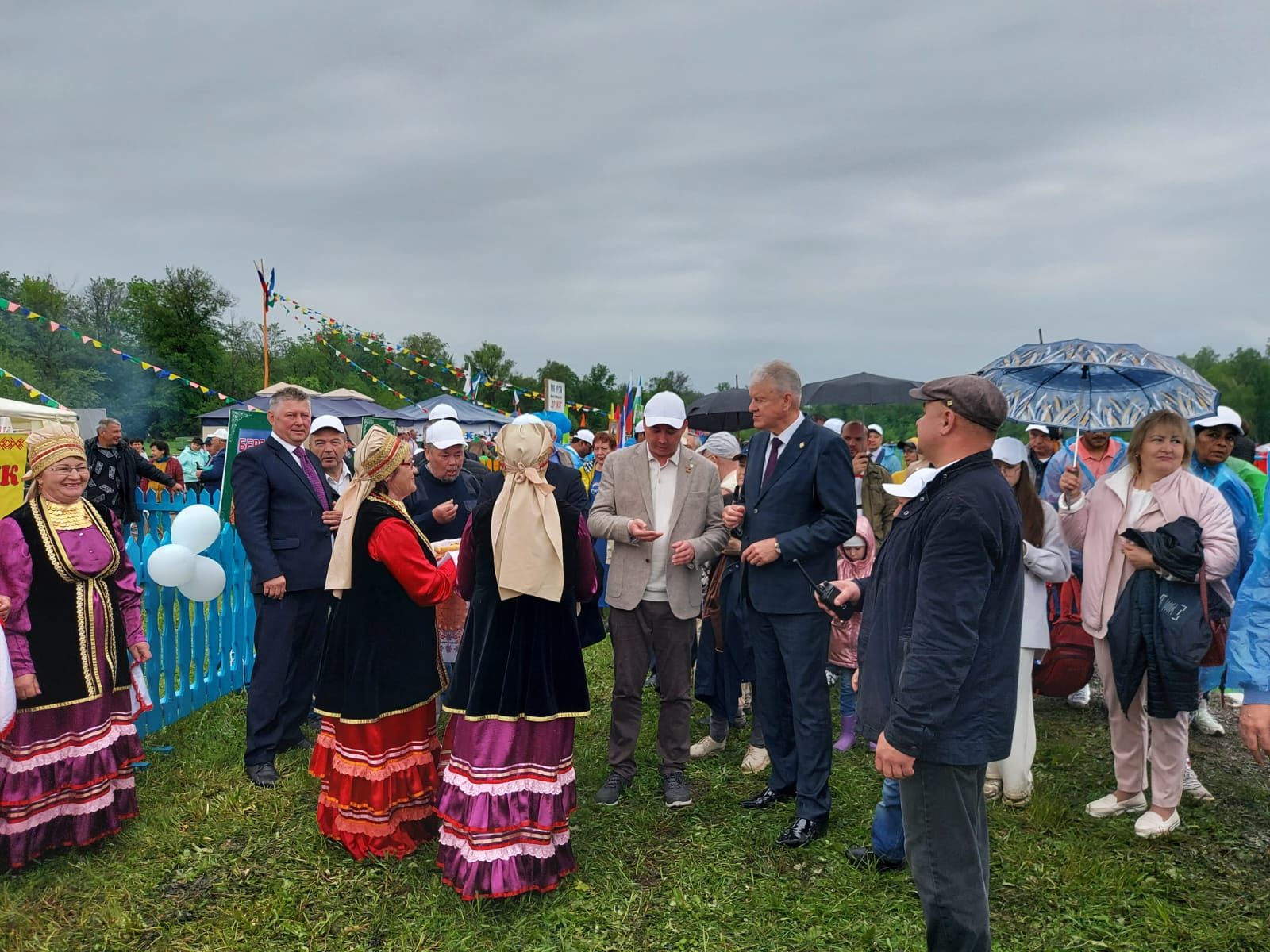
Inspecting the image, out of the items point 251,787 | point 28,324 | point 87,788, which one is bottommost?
point 251,787

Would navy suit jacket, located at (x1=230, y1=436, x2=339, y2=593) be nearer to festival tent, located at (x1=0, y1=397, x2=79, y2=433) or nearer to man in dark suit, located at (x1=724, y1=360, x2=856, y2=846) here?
man in dark suit, located at (x1=724, y1=360, x2=856, y2=846)

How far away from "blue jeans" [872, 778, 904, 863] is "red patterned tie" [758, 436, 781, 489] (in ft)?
4.82

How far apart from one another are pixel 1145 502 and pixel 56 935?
503 cm

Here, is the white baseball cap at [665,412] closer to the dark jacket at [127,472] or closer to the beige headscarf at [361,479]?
the beige headscarf at [361,479]

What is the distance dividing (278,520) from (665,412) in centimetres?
231

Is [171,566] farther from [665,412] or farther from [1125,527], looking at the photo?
[1125,527]

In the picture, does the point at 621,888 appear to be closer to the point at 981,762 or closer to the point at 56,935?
the point at 981,762

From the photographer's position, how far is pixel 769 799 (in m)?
4.14

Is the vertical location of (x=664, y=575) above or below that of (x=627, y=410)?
below

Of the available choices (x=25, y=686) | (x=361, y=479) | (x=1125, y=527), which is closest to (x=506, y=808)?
(x=361, y=479)

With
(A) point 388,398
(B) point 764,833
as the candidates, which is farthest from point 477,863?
(A) point 388,398

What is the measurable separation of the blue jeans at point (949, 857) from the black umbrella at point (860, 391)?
9613 millimetres

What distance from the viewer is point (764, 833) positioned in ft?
12.7

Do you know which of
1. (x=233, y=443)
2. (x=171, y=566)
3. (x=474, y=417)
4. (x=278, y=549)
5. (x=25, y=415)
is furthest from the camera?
(x=474, y=417)
